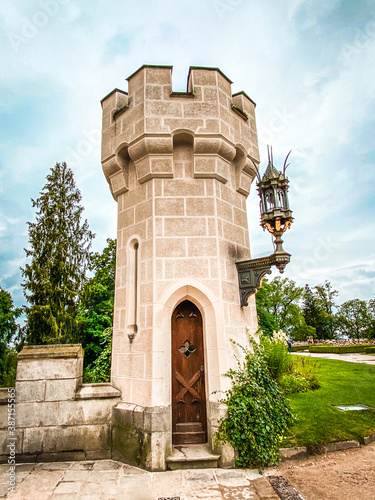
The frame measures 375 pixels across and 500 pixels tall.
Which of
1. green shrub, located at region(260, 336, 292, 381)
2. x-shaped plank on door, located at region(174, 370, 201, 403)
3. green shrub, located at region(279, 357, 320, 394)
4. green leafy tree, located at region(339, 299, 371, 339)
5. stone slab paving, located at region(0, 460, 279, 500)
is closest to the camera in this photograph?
stone slab paving, located at region(0, 460, 279, 500)

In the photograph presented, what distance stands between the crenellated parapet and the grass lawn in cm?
394

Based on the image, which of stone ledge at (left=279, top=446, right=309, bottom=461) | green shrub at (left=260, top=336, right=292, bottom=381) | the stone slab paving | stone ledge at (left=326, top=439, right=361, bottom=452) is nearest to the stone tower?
the stone slab paving

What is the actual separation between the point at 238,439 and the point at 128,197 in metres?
3.92

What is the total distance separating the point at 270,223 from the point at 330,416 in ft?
11.5

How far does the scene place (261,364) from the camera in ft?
14.0

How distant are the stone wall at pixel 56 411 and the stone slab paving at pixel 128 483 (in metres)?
0.22

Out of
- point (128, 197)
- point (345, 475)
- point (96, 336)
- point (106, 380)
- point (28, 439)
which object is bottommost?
point (345, 475)

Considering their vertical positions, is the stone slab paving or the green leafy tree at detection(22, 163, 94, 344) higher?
the green leafy tree at detection(22, 163, 94, 344)

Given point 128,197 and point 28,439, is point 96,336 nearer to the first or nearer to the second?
point 28,439

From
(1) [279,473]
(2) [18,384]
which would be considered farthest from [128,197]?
(1) [279,473]

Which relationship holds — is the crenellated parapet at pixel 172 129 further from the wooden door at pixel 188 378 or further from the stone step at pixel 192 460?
the stone step at pixel 192 460

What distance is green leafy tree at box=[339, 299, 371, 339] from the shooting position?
4384 centimetres

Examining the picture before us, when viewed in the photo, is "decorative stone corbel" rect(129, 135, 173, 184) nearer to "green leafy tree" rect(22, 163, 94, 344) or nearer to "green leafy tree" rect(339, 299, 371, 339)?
"green leafy tree" rect(22, 163, 94, 344)

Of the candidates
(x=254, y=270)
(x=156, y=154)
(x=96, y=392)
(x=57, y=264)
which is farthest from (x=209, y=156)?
(x=57, y=264)
